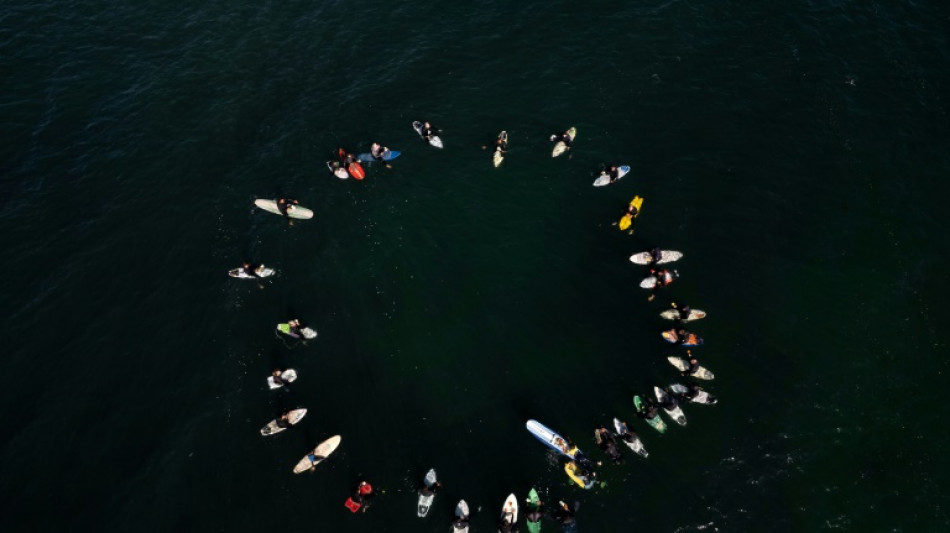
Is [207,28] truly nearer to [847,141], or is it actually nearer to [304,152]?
Result: [304,152]

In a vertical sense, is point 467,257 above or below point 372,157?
below

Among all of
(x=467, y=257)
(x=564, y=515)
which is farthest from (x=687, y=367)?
(x=467, y=257)

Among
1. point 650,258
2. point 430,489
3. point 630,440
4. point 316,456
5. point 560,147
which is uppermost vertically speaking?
point 560,147

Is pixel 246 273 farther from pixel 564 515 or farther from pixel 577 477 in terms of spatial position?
pixel 564 515

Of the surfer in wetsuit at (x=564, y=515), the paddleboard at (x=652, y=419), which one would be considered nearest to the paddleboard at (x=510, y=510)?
the surfer in wetsuit at (x=564, y=515)

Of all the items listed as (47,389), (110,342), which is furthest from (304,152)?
(47,389)

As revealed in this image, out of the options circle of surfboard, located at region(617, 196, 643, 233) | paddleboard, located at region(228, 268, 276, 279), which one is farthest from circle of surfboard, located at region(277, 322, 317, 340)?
circle of surfboard, located at region(617, 196, 643, 233)

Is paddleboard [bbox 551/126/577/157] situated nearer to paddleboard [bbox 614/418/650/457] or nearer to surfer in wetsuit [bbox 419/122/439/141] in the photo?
surfer in wetsuit [bbox 419/122/439/141]

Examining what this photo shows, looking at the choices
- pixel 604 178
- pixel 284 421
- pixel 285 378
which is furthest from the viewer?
pixel 604 178
